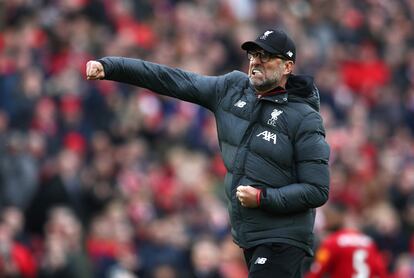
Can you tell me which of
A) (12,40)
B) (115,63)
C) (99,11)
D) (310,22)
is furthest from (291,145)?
(310,22)

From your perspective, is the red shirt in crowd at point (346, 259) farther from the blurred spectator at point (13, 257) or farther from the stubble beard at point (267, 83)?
the blurred spectator at point (13, 257)

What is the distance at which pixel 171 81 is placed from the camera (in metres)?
8.33

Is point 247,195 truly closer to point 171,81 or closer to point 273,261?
point 273,261

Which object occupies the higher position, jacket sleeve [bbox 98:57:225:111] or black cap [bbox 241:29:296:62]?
black cap [bbox 241:29:296:62]

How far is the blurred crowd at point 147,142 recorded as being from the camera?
547 inches

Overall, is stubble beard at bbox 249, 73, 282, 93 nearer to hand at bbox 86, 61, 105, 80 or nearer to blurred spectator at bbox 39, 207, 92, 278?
hand at bbox 86, 61, 105, 80

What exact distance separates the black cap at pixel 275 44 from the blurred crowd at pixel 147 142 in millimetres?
5109

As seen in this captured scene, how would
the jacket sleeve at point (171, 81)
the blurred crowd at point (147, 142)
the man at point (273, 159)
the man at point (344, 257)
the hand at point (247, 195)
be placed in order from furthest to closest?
the blurred crowd at point (147, 142) < the man at point (344, 257) < the jacket sleeve at point (171, 81) < the man at point (273, 159) < the hand at point (247, 195)

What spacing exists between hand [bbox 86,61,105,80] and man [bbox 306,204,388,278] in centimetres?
359

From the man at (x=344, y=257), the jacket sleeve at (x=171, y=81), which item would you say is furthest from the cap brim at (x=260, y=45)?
the man at (x=344, y=257)

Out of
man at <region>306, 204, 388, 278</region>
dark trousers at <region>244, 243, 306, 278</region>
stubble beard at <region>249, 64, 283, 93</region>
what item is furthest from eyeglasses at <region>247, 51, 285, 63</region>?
man at <region>306, 204, 388, 278</region>

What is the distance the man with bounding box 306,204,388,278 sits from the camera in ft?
35.6

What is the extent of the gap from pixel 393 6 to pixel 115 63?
53.9ft

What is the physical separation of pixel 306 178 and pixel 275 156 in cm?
25
